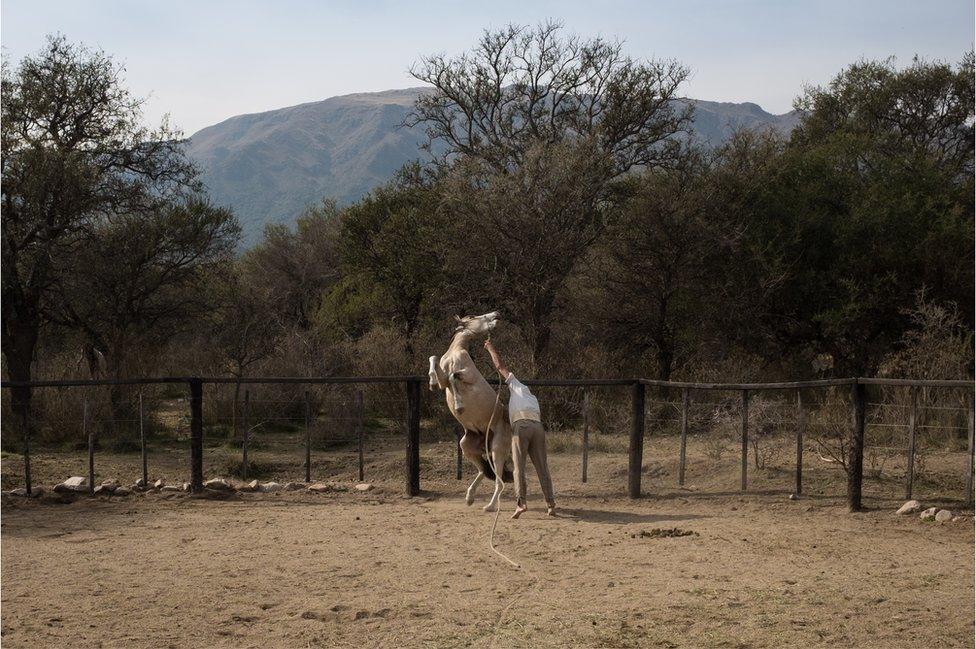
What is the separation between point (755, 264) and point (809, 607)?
16.5 metres

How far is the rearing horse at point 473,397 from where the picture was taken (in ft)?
35.1

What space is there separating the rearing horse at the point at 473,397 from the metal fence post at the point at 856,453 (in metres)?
3.55

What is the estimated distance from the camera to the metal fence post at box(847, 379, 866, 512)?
35.0ft

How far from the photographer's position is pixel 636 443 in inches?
470

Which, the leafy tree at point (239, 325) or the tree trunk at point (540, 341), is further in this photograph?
the leafy tree at point (239, 325)

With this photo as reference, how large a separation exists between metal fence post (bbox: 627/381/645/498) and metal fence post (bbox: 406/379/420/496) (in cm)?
251

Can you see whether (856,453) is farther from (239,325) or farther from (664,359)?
(239,325)

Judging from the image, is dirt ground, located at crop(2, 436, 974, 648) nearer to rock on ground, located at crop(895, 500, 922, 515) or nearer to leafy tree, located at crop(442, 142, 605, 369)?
rock on ground, located at crop(895, 500, 922, 515)

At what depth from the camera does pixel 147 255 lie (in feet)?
72.4

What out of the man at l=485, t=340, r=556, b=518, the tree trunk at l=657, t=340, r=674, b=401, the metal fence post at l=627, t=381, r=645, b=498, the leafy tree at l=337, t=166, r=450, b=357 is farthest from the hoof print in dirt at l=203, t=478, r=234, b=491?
the tree trunk at l=657, t=340, r=674, b=401

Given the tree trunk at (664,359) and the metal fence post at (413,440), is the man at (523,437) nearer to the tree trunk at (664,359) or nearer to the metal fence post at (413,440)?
the metal fence post at (413,440)

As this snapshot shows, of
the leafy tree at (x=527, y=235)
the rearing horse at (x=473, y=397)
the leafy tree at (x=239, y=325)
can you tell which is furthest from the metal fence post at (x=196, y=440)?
the leafy tree at (x=239, y=325)

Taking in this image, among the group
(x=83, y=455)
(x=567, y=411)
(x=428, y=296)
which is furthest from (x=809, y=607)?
(x=428, y=296)

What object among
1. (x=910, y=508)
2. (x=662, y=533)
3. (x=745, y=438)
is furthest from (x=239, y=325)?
(x=910, y=508)
